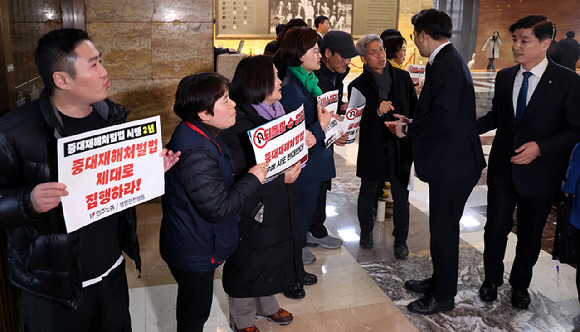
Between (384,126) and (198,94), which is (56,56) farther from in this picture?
(384,126)

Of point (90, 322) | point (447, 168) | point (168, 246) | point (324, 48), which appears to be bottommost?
point (90, 322)

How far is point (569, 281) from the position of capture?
390 cm

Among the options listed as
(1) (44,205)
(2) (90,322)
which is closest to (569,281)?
(2) (90,322)

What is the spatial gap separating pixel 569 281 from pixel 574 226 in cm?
106

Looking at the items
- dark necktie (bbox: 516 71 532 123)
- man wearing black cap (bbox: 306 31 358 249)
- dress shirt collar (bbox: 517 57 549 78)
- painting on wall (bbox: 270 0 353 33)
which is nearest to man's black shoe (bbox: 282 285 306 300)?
man wearing black cap (bbox: 306 31 358 249)

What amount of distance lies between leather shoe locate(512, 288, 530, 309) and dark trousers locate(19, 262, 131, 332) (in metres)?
2.60

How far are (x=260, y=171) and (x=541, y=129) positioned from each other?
6.12ft

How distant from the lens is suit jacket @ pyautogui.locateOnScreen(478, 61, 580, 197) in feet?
10.2

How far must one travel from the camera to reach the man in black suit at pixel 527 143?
10.2ft

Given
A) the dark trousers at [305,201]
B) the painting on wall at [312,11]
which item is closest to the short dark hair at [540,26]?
the dark trousers at [305,201]

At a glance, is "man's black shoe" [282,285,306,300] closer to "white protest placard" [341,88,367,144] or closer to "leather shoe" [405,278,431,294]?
"leather shoe" [405,278,431,294]

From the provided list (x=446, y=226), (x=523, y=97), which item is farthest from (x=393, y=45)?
(x=446, y=226)

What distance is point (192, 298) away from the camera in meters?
2.51

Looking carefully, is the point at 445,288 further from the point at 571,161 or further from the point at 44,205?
the point at 44,205
